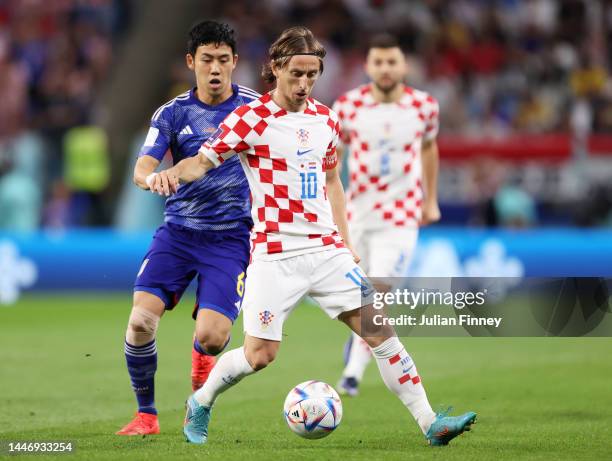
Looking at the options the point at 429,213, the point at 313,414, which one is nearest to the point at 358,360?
the point at 429,213

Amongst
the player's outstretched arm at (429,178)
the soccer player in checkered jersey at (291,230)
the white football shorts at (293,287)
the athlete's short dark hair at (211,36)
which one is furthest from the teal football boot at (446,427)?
the player's outstretched arm at (429,178)

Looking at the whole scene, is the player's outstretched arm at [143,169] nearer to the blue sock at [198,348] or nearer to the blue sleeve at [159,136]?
the blue sleeve at [159,136]

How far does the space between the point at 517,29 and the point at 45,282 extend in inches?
349

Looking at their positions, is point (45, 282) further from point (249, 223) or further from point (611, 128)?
point (249, 223)

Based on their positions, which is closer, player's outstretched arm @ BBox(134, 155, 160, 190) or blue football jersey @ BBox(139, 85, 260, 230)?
player's outstretched arm @ BBox(134, 155, 160, 190)

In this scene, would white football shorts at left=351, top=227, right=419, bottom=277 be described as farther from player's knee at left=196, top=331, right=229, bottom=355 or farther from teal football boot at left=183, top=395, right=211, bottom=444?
teal football boot at left=183, top=395, right=211, bottom=444

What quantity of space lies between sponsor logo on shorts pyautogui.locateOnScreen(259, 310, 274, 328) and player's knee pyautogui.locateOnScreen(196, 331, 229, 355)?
2.38ft

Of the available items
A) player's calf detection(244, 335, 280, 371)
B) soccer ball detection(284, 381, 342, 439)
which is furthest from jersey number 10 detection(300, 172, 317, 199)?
soccer ball detection(284, 381, 342, 439)

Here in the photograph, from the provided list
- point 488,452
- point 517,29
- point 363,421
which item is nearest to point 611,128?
point 517,29

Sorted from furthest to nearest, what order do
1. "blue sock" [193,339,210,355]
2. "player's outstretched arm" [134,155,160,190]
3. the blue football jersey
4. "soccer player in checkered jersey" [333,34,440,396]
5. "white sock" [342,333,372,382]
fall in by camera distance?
"soccer player in checkered jersey" [333,34,440,396] → "white sock" [342,333,372,382] → "blue sock" [193,339,210,355] → the blue football jersey → "player's outstretched arm" [134,155,160,190]

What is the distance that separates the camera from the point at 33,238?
17094mm

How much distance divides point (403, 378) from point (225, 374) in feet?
3.28

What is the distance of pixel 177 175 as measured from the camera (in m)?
6.95

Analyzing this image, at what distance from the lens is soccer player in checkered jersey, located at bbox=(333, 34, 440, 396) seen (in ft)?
33.6
